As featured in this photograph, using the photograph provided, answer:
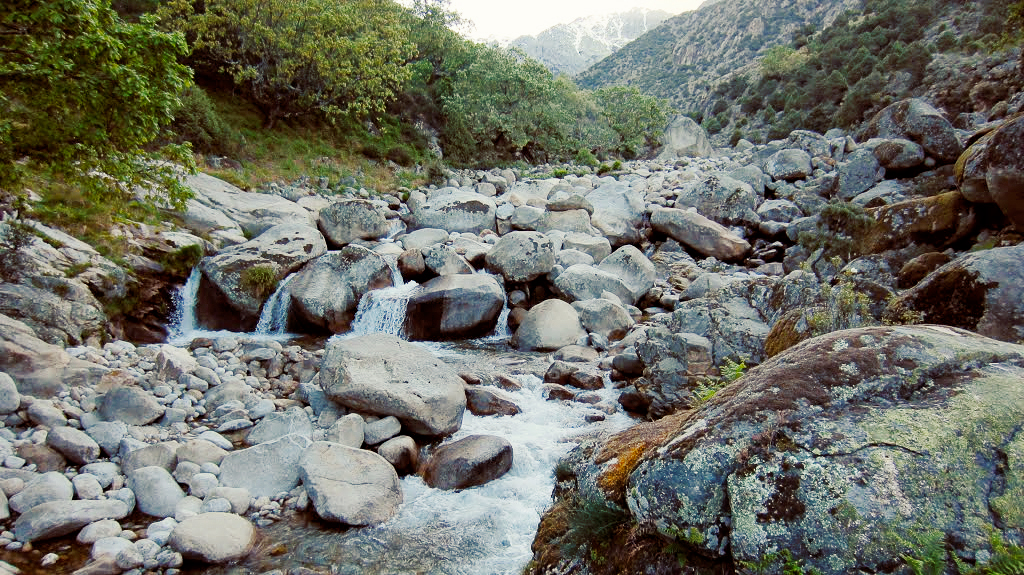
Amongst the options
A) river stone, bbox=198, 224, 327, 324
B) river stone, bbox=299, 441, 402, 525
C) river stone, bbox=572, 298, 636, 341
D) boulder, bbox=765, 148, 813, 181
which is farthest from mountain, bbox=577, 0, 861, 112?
river stone, bbox=299, 441, 402, 525

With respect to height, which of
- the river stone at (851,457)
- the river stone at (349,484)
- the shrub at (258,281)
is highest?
the shrub at (258,281)

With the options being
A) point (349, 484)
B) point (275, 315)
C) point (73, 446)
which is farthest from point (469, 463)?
point (275, 315)

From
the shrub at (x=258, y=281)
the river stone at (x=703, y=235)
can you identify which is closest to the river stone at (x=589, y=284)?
the river stone at (x=703, y=235)

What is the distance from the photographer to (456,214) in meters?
20.0

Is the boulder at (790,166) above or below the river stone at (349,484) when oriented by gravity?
below

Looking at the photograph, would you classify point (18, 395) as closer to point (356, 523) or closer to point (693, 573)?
point (356, 523)

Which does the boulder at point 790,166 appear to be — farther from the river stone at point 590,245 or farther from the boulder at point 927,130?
the river stone at point 590,245

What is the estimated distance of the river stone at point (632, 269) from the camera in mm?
15914

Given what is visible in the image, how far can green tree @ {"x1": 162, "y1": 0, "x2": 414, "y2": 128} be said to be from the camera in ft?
75.5

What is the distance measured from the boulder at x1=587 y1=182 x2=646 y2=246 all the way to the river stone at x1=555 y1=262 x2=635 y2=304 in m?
4.73

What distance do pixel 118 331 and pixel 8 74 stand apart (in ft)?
20.9

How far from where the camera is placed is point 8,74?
6.30 m

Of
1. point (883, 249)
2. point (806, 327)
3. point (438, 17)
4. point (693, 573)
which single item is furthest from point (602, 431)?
point (438, 17)

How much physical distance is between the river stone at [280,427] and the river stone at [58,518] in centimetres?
208
